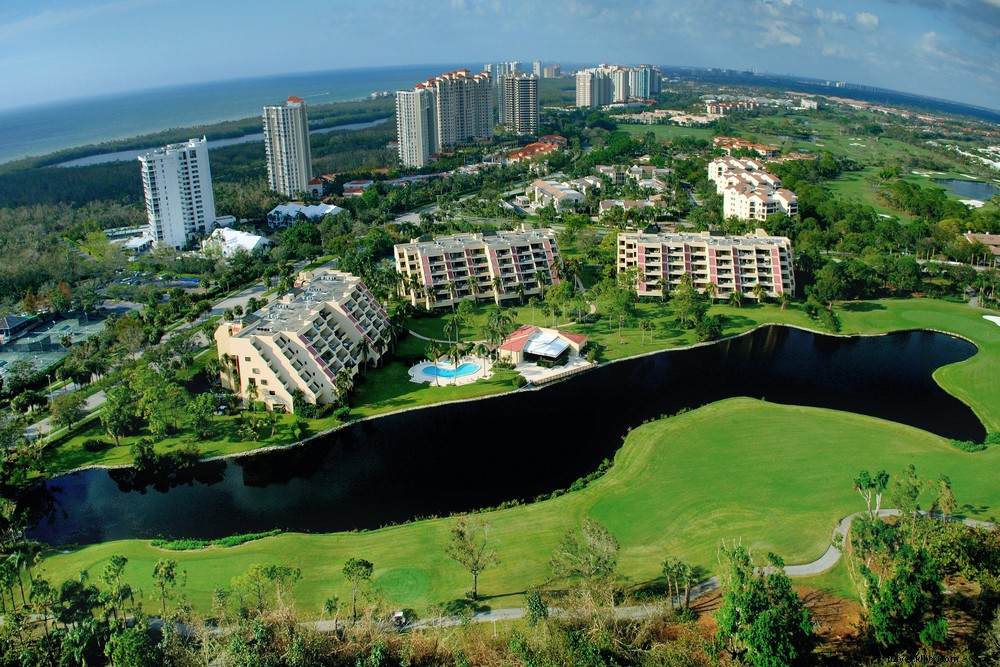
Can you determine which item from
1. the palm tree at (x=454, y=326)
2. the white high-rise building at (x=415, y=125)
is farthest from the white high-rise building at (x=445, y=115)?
the palm tree at (x=454, y=326)

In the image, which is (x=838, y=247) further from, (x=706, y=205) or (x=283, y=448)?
(x=283, y=448)

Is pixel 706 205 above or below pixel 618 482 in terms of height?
above

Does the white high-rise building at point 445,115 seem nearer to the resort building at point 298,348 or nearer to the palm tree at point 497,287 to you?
the palm tree at point 497,287

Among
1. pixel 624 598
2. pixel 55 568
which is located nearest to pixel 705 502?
pixel 624 598

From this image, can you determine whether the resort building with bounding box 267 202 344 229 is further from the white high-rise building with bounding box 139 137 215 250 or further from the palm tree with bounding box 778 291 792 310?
the palm tree with bounding box 778 291 792 310

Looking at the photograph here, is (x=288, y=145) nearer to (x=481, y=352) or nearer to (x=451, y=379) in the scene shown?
(x=481, y=352)

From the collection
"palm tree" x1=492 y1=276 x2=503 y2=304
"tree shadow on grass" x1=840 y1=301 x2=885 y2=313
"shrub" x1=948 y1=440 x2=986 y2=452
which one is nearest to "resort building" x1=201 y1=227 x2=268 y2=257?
"palm tree" x1=492 y1=276 x2=503 y2=304

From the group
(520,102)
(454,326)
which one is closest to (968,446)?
(454,326)
